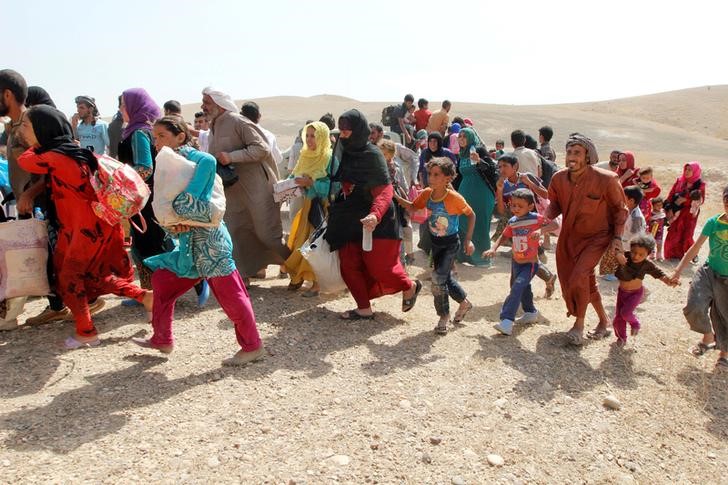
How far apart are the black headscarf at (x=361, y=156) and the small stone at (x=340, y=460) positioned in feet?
8.26

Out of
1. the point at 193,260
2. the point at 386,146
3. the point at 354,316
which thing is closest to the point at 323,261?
the point at 354,316

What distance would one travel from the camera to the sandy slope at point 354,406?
3068 mm

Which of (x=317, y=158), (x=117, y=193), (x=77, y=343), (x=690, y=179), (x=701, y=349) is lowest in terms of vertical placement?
(x=701, y=349)

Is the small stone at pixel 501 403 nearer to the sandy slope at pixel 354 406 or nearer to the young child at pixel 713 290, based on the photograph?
the sandy slope at pixel 354 406

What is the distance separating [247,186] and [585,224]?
3.21m

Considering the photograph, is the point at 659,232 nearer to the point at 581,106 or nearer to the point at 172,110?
the point at 172,110

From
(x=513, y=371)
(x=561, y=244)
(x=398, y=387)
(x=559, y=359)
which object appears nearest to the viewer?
(x=398, y=387)

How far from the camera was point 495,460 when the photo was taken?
3.17 meters

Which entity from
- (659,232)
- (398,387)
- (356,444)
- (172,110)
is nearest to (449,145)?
(659,232)

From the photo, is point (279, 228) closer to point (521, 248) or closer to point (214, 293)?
point (214, 293)

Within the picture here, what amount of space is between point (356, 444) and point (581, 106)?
184 ft

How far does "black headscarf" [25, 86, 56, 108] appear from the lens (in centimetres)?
525

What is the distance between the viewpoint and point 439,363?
443 centimetres

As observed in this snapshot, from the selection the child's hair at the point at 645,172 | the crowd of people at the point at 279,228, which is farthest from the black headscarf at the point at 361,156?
the child's hair at the point at 645,172
